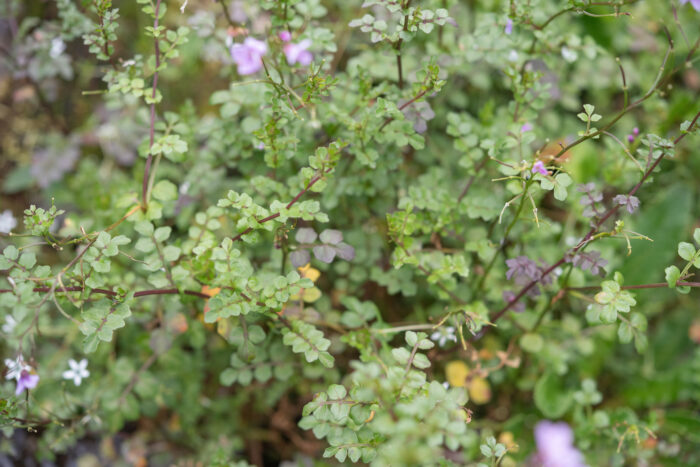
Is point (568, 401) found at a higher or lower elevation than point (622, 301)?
lower

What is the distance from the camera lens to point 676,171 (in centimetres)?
220

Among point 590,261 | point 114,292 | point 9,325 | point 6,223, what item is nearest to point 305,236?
point 114,292

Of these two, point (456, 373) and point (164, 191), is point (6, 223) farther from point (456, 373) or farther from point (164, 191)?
point (456, 373)


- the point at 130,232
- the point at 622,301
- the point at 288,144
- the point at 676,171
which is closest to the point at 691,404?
the point at 676,171

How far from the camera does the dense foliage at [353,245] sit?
4.17ft

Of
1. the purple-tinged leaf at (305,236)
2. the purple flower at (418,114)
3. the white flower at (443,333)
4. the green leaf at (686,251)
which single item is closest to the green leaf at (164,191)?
the purple-tinged leaf at (305,236)

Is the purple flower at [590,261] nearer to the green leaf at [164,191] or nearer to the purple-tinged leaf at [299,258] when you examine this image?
the purple-tinged leaf at [299,258]

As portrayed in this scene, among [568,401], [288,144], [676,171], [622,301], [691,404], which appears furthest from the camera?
[676,171]

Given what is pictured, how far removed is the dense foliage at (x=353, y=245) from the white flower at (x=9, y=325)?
0.05ft

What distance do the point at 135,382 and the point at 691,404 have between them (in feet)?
6.18

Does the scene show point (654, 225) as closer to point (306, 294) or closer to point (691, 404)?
point (691, 404)

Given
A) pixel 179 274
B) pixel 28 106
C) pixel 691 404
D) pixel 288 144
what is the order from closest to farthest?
pixel 179 274
pixel 288 144
pixel 691 404
pixel 28 106

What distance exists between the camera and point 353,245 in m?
1.67

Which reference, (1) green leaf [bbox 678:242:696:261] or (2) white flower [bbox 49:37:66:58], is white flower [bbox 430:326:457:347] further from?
(2) white flower [bbox 49:37:66:58]
